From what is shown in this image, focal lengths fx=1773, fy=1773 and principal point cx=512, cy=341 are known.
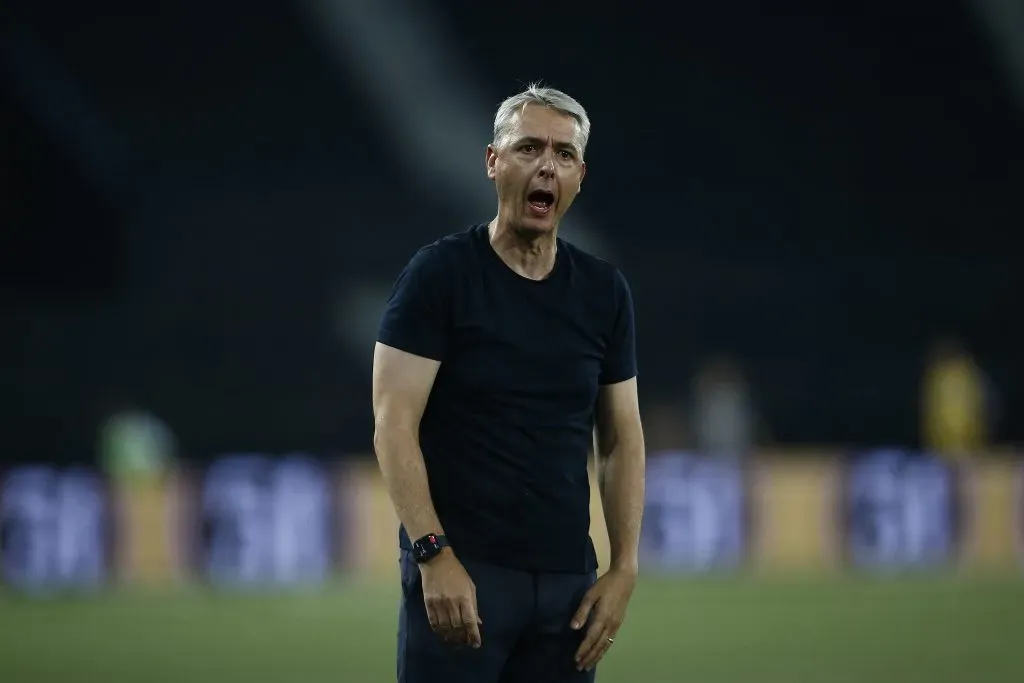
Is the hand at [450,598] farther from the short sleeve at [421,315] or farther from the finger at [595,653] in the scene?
the short sleeve at [421,315]

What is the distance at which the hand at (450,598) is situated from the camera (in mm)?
3701

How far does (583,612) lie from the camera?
12.6 ft

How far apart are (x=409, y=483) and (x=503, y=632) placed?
384 mm

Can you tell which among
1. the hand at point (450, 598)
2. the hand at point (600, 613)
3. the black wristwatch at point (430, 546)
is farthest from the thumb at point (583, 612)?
the black wristwatch at point (430, 546)

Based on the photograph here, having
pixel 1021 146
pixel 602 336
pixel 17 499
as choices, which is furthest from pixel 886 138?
pixel 602 336

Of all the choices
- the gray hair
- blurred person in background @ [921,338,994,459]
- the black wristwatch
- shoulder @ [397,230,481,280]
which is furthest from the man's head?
blurred person in background @ [921,338,994,459]

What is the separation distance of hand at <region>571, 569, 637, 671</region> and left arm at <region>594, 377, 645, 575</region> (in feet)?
0.11

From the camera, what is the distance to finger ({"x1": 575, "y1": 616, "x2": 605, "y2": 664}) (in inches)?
152

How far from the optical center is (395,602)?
14.0 metres

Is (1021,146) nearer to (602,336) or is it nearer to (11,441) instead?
(11,441)

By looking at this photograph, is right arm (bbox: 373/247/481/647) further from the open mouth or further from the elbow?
the open mouth

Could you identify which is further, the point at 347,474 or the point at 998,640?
the point at 347,474

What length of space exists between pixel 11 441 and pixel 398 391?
21712 mm

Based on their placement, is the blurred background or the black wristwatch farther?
the blurred background
